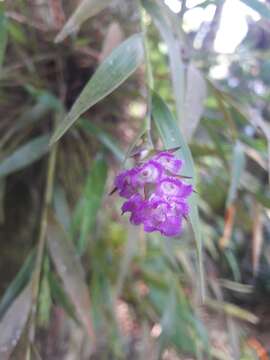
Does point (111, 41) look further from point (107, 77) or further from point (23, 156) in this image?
point (107, 77)

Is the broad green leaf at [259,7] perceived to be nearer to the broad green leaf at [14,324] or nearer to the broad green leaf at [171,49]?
the broad green leaf at [171,49]

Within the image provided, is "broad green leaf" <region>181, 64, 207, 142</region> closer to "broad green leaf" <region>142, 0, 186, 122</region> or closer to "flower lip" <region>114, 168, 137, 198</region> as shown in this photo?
"broad green leaf" <region>142, 0, 186, 122</region>

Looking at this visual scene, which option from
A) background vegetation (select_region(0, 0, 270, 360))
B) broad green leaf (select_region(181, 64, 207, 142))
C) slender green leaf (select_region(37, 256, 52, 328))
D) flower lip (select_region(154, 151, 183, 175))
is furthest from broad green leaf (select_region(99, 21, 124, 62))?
flower lip (select_region(154, 151, 183, 175))

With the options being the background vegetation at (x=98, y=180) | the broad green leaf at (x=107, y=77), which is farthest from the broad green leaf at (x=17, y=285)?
the broad green leaf at (x=107, y=77)

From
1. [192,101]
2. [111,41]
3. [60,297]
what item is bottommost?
[60,297]

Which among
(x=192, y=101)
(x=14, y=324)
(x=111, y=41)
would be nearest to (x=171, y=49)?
(x=192, y=101)

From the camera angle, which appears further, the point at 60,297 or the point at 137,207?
the point at 60,297

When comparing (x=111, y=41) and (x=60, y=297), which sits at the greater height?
(x=111, y=41)
